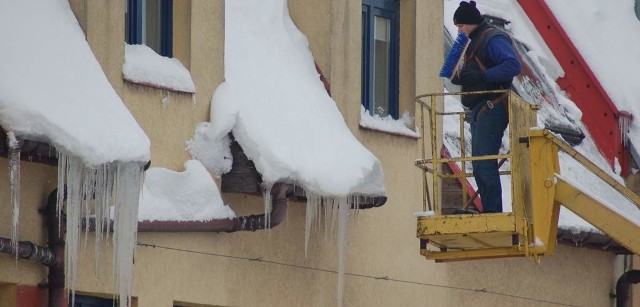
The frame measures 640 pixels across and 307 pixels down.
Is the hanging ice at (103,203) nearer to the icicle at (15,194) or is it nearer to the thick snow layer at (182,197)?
the icicle at (15,194)

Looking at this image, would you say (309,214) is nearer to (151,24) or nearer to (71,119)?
(151,24)

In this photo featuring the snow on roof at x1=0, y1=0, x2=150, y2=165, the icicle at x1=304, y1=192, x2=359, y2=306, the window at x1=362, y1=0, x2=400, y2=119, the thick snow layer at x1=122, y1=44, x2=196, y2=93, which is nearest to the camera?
the snow on roof at x1=0, y1=0, x2=150, y2=165

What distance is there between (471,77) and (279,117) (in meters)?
1.68

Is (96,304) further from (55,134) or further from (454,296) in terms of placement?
(454,296)

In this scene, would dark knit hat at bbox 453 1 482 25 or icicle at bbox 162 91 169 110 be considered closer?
icicle at bbox 162 91 169 110

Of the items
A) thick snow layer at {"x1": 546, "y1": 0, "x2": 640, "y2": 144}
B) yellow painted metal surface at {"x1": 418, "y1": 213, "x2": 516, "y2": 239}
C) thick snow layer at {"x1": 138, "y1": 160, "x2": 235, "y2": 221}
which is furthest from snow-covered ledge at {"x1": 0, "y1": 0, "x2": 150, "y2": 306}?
thick snow layer at {"x1": 546, "y1": 0, "x2": 640, "y2": 144}

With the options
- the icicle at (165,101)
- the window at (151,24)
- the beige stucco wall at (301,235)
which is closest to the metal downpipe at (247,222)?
the beige stucco wall at (301,235)

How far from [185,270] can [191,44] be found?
1850mm

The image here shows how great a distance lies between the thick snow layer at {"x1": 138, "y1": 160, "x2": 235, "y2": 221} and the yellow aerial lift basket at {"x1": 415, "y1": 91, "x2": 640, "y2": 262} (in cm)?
172

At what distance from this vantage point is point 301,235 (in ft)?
63.6

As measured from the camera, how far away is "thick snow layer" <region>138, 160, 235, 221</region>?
57.2ft

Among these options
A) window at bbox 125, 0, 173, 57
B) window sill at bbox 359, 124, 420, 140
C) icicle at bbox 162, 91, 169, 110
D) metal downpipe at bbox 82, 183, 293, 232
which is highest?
window at bbox 125, 0, 173, 57

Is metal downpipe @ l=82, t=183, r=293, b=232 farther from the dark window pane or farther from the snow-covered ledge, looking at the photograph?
the dark window pane

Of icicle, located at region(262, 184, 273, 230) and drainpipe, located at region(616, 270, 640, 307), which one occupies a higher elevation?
icicle, located at region(262, 184, 273, 230)
